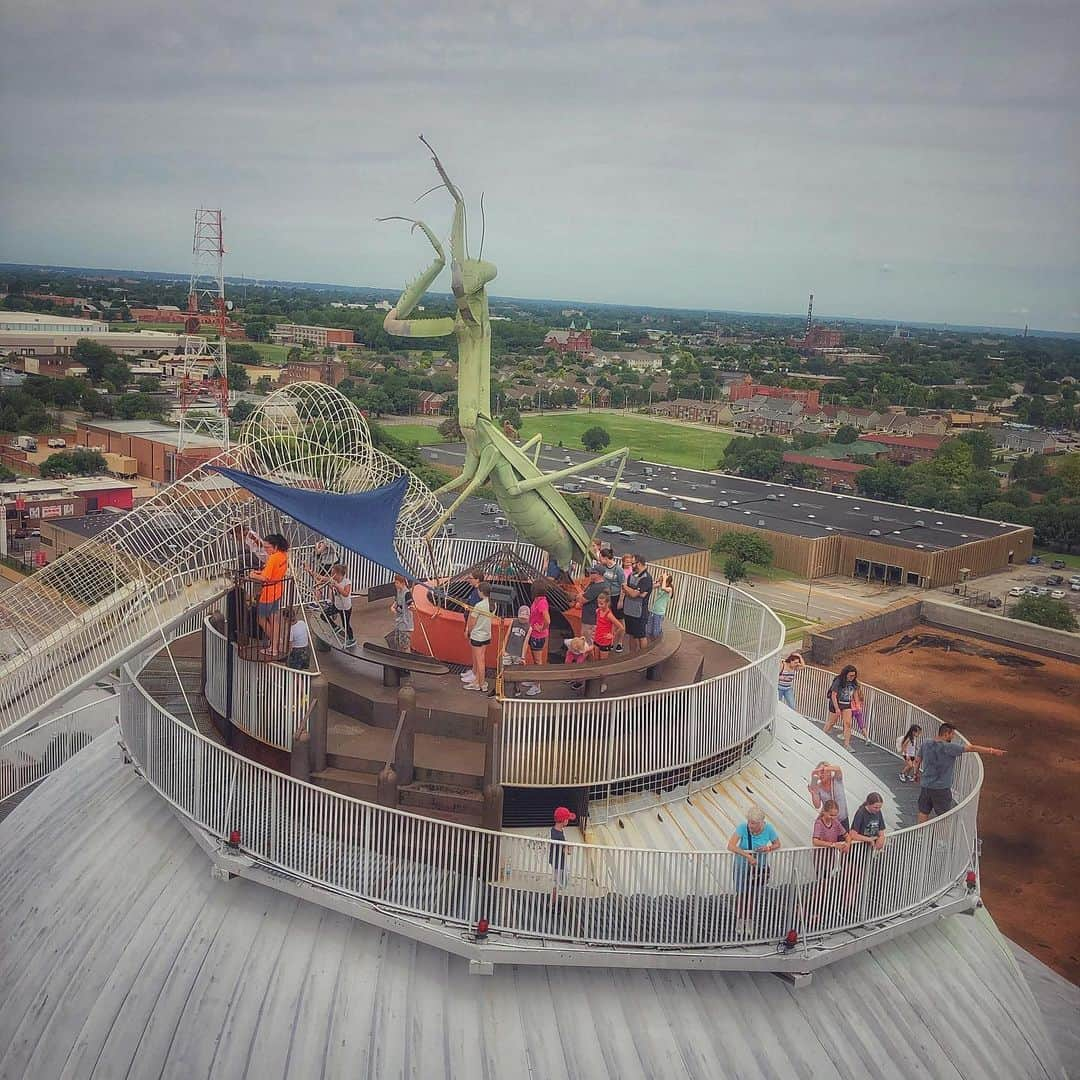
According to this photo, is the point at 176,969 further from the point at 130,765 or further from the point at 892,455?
the point at 892,455

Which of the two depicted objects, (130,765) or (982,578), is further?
(982,578)

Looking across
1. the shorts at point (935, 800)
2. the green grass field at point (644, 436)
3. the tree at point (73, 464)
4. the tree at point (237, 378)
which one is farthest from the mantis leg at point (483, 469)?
the tree at point (237, 378)

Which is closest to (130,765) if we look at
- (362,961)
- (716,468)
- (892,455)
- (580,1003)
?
(362,961)

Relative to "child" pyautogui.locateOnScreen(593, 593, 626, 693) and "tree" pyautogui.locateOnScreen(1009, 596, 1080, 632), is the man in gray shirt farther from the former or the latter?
"tree" pyautogui.locateOnScreen(1009, 596, 1080, 632)

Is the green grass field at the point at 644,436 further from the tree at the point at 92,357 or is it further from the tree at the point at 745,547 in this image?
the tree at the point at 92,357

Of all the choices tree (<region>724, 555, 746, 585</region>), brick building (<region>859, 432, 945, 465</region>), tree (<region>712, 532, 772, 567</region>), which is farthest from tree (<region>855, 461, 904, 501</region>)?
tree (<region>724, 555, 746, 585</region>)

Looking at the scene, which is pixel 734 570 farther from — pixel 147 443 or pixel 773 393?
pixel 773 393
